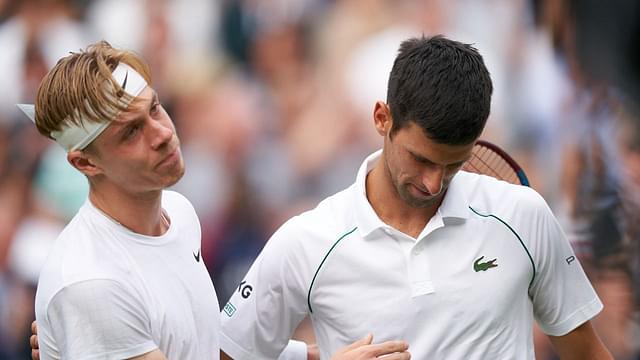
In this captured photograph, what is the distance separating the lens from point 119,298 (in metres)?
Result: 2.76

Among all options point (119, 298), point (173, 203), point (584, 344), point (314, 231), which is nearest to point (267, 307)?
point (314, 231)

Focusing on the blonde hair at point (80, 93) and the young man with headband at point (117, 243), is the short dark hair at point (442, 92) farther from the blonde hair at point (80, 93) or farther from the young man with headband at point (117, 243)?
the blonde hair at point (80, 93)

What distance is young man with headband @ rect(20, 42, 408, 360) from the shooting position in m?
2.75

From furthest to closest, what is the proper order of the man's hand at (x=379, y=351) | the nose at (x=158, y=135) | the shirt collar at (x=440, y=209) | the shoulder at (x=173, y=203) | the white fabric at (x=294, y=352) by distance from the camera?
the white fabric at (x=294, y=352) → the shoulder at (x=173, y=203) → the shirt collar at (x=440, y=209) → the nose at (x=158, y=135) → the man's hand at (x=379, y=351)

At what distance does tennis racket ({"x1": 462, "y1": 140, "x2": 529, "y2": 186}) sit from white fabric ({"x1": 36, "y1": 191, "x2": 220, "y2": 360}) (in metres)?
0.91

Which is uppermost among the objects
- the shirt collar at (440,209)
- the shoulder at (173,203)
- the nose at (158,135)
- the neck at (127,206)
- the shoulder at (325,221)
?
the nose at (158,135)

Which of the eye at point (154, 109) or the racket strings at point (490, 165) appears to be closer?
the eye at point (154, 109)

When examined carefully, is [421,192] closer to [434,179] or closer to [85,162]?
[434,179]

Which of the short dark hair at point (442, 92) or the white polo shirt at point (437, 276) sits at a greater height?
the short dark hair at point (442, 92)

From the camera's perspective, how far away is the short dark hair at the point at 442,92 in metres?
2.88

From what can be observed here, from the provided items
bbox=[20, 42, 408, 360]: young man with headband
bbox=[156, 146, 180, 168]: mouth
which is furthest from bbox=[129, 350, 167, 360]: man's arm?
bbox=[156, 146, 180, 168]: mouth

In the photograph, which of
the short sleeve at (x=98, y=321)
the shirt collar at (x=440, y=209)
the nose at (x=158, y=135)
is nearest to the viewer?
the short sleeve at (x=98, y=321)

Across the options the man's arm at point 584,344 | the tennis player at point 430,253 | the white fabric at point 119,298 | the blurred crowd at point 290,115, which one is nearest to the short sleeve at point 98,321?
the white fabric at point 119,298

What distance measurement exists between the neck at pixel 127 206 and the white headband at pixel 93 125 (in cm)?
14
